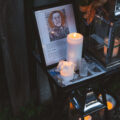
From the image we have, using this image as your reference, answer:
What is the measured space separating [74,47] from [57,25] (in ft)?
0.66

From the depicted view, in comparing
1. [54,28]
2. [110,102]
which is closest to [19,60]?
[54,28]

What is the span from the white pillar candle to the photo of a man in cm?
10

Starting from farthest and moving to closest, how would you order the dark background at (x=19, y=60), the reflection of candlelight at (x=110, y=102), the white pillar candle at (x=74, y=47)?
the reflection of candlelight at (x=110, y=102)
the dark background at (x=19, y=60)
the white pillar candle at (x=74, y=47)

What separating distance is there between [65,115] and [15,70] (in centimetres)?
64

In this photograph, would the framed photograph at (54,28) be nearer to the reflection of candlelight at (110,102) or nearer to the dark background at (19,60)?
the dark background at (19,60)

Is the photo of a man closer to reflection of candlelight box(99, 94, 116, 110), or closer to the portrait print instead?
the portrait print

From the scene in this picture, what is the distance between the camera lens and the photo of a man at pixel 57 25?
1264 millimetres

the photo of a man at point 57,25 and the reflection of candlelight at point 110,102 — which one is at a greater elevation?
the photo of a man at point 57,25

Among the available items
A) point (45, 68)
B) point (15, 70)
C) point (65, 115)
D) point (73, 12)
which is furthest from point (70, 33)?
point (65, 115)

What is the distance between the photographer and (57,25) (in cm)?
130

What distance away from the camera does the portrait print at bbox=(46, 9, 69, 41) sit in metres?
1.26

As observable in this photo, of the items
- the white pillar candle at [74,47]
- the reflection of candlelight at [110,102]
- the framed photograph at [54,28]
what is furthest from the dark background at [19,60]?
the reflection of candlelight at [110,102]

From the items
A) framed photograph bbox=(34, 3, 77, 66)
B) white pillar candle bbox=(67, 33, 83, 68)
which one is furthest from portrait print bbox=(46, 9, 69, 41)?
white pillar candle bbox=(67, 33, 83, 68)

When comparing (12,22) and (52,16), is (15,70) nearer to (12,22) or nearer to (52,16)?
(12,22)
